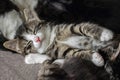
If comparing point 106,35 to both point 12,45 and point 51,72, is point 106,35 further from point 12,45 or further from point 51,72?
point 12,45

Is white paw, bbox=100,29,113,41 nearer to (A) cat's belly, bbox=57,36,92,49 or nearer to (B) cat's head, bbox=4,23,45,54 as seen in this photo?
(A) cat's belly, bbox=57,36,92,49

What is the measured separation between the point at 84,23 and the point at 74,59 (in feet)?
0.89

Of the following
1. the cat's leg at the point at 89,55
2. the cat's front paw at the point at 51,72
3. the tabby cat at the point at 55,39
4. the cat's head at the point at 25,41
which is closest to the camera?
the cat's front paw at the point at 51,72

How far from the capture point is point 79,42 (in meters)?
1.54

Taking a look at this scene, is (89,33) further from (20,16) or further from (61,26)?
(20,16)

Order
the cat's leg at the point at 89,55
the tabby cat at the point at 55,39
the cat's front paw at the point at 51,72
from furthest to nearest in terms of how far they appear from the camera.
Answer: the tabby cat at the point at 55,39 → the cat's leg at the point at 89,55 → the cat's front paw at the point at 51,72

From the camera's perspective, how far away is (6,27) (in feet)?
5.41

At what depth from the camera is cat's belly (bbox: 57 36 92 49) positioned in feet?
4.96

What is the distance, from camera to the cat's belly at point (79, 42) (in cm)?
151

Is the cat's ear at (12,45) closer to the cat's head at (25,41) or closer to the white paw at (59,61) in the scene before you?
the cat's head at (25,41)

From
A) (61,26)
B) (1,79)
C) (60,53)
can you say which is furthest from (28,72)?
(61,26)

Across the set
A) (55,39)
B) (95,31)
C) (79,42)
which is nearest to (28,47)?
(55,39)

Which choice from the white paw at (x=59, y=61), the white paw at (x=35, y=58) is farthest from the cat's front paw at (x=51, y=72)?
the white paw at (x=35, y=58)

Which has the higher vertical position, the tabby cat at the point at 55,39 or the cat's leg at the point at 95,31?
the cat's leg at the point at 95,31
